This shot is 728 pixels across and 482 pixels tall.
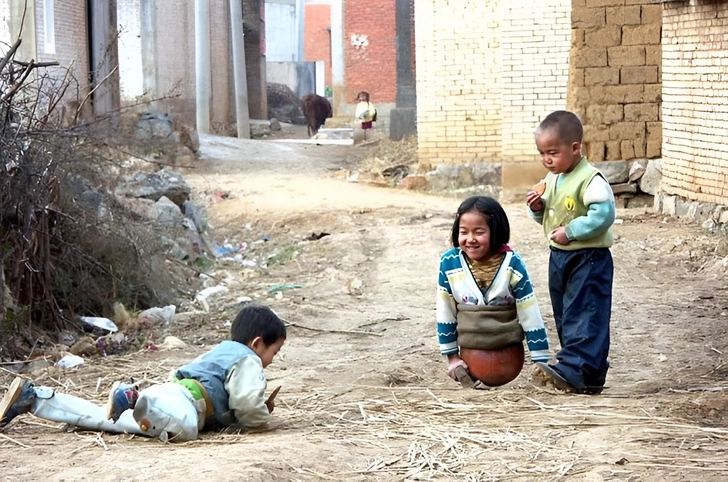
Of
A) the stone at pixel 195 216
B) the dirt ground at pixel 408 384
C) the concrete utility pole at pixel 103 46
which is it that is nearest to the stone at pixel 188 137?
the concrete utility pole at pixel 103 46

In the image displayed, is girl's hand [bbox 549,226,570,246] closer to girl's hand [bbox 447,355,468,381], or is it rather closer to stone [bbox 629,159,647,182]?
girl's hand [bbox 447,355,468,381]

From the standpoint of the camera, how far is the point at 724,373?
5.35 metres

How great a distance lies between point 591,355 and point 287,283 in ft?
15.7

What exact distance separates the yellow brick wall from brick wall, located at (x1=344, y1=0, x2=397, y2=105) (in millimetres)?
18432

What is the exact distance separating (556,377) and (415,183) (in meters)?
11.1

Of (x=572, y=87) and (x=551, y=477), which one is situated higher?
(x=572, y=87)

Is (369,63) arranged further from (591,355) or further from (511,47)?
(591,355)

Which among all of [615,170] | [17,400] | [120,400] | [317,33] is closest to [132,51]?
[615,170]

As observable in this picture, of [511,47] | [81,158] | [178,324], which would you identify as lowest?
[178,324]

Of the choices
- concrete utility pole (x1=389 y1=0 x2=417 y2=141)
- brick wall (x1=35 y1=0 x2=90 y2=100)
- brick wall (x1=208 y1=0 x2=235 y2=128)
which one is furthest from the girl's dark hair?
brick wall (x1=208 y1=0 x2=235 y2=128)

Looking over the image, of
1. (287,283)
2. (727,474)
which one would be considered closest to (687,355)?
(727,474)

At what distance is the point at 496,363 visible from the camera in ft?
14.8

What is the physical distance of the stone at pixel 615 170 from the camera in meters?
12.1

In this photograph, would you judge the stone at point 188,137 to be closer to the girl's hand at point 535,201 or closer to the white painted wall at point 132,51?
the white painted wall at point 132,51
